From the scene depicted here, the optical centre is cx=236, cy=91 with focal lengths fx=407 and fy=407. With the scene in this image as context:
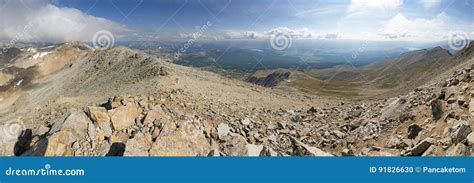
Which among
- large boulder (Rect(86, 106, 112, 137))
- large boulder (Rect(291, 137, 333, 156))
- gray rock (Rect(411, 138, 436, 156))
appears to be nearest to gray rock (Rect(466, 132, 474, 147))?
gray rock (Rect(411, 138, 436, 156))

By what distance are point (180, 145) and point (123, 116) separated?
5170mm

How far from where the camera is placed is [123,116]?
23.8 meters

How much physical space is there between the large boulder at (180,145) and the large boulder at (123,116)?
362 cm

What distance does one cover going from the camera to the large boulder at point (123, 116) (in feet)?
76.4

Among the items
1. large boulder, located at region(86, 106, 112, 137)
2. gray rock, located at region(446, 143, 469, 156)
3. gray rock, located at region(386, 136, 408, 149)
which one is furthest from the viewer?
large boulder, located at region(86, 106, 112, 137)

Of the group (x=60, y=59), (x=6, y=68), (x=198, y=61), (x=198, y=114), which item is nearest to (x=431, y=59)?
(x=198, y=61)

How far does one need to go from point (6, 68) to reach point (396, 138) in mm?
114458

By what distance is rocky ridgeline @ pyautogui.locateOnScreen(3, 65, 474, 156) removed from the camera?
66.5 ft

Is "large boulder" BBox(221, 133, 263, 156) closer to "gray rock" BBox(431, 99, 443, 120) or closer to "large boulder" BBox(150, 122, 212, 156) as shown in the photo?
"large boulder" BBox(150, 122, 212, 156)

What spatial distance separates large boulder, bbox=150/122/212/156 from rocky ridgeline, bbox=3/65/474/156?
5cm

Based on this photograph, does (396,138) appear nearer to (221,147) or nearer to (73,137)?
(221,147)

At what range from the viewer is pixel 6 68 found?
112 m

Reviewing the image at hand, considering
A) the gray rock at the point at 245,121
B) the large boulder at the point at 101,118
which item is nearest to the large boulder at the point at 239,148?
the gray rock at the point at 245,121

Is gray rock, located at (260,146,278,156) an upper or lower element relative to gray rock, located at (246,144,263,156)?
upper
